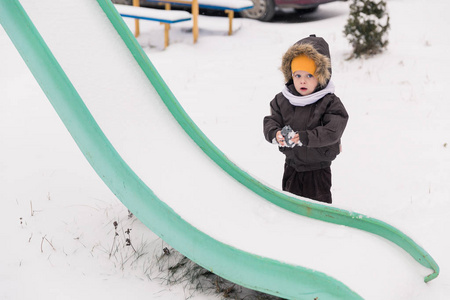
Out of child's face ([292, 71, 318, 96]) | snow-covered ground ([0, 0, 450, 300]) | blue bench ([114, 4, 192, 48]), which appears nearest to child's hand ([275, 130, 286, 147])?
child's face ([292, 71, 318, 96])

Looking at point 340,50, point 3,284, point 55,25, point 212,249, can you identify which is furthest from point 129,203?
point 340,50

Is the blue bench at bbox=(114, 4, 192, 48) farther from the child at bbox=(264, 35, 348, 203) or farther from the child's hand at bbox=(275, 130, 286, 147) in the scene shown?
the child's hand at bbox=(275, 130, 286, 147)

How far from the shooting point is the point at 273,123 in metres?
Answer: 3.12

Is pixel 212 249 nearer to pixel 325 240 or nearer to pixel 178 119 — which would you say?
pixel 325 240

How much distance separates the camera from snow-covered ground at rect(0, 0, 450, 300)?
3080mm

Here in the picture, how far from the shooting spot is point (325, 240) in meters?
2.91

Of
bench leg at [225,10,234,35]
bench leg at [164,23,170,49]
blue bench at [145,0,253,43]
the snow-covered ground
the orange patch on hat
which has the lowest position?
the snow-covered ground

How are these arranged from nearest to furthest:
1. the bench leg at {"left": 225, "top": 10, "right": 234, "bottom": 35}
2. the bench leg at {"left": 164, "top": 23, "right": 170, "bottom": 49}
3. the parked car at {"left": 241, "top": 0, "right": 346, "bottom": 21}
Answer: the bench leg at {"left": 164, "top": 23, "right": 170, "bottom": 49}, the bench leg at {"left": 225, "top": 10, "right": 234, "bottom": 35}, the parked car at {"left": 241, "top": 0, "right": 346, "bottom": 21}

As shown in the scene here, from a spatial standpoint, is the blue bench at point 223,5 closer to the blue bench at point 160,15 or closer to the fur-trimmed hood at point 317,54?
the blue bench at point 160,15

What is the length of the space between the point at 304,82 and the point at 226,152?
1.96 meters

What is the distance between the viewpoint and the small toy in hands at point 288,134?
295cm

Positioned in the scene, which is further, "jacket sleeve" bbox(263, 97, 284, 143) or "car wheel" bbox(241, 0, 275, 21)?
"car wheel" bbox(241, 0, 275, 21)

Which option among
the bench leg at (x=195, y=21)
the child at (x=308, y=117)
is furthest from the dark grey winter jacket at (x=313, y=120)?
the bench leg at (x=195, y=21)

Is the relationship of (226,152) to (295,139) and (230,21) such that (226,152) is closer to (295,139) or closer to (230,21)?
(295,139)
